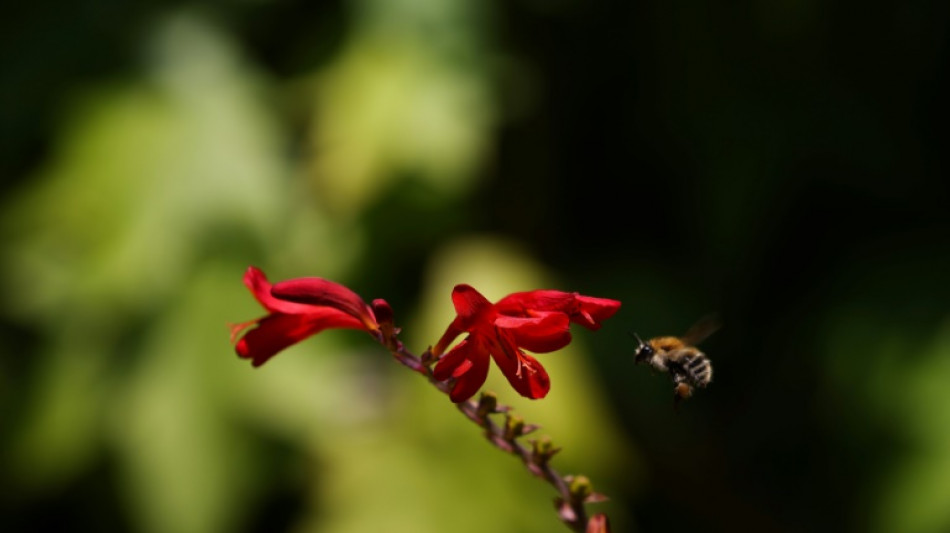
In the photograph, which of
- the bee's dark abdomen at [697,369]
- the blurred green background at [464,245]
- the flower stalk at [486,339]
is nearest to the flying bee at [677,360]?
the bee's dark abdomen at [697,369]

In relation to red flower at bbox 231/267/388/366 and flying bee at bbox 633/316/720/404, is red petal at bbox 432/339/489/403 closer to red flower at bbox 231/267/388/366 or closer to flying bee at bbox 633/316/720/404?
red flower at bbox 231/267/388/366

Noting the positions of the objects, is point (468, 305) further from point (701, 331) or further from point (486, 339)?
point (701, 331)

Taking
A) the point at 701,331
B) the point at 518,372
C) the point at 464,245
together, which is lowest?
the point at 464,245

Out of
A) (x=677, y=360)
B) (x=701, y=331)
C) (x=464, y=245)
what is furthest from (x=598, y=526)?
(x=464, y=245)

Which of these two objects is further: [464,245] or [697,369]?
[464,245]

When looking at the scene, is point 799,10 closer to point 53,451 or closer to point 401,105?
point 401,105

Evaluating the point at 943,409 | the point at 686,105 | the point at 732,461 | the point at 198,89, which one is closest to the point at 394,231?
the point at 198,89

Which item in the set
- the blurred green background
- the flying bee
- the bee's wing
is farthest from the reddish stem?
the blurred green background
